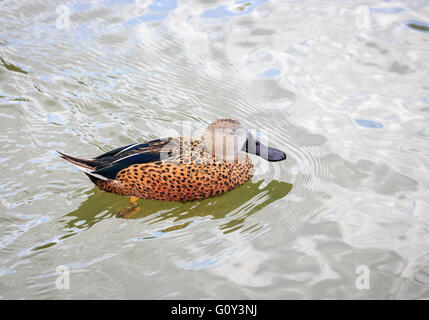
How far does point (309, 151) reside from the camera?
221 inches

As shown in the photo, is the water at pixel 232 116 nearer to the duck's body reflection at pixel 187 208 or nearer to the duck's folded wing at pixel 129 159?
the duck's body reflection at pixel 187 208

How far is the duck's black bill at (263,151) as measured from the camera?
5.21m

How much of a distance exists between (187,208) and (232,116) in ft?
5.67

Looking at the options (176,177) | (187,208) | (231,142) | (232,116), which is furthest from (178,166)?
(232,116)

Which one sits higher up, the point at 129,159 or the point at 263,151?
the point at 263,151

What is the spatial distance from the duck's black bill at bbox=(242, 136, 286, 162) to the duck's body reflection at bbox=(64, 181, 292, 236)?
0.27 metres

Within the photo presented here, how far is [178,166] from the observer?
4.98 meters

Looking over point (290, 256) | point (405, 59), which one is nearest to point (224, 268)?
point (290, 256)

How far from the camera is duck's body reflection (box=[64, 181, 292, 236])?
4742mm

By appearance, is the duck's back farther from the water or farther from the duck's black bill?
the duck's black bill

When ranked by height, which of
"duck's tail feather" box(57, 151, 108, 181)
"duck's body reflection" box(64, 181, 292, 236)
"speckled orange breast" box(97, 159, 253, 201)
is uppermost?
"duck's tail feather" box(57, 151, 108, 181)

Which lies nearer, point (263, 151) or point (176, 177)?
point (176, 177)

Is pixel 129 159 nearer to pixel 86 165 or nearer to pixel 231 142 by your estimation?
pixel 86 165

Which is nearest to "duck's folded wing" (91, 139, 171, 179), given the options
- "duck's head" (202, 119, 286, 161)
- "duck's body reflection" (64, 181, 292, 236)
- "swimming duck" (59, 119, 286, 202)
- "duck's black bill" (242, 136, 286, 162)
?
"swimming duck" (59, 119, 286, 202)
